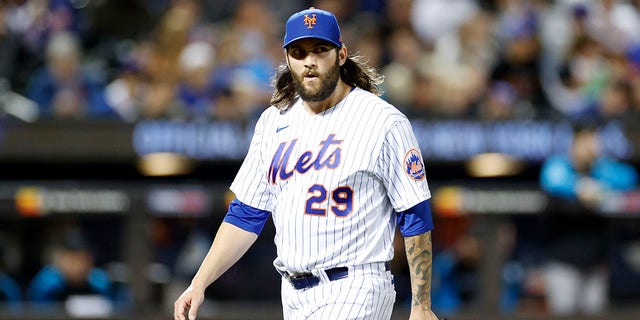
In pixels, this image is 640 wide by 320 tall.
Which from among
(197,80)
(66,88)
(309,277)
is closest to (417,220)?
(309,277)

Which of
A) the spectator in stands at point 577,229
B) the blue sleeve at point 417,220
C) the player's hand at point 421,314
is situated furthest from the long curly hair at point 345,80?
the spectator in stands at point 577,229

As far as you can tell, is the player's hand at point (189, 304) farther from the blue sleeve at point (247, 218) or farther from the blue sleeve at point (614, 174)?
the blue sleeve at point (614, 174)

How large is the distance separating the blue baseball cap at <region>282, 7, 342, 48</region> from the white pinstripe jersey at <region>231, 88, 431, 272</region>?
0.29 meters

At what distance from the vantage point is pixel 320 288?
13.4 feet

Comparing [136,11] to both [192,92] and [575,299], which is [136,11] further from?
[575,299]

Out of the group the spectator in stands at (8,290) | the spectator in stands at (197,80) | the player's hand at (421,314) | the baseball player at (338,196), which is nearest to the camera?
A: the player's hand at (421,314)

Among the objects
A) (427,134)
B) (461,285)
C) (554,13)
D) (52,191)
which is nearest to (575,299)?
(461,285)

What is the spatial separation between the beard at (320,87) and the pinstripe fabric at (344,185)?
0.12m

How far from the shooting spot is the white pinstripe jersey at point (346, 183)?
4.01 metres

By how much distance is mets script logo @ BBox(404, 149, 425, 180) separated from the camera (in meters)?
3.98

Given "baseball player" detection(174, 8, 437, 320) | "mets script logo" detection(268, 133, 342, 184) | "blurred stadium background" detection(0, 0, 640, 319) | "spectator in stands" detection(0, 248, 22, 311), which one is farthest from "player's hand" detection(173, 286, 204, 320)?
"spectator in stands" detection(0, 248, 22, 311)

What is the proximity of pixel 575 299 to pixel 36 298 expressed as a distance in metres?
3.84

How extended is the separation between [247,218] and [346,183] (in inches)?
19.8

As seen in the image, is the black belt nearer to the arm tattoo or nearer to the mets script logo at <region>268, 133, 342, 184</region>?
the arm tattoo
